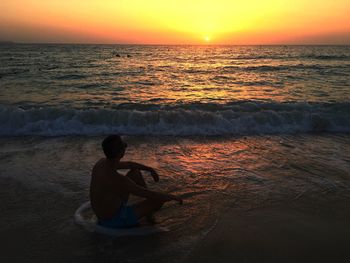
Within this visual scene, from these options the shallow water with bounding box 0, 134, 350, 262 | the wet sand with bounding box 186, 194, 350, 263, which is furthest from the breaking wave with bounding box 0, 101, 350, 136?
the wet sand with bounding box 186, 194, 350, 263

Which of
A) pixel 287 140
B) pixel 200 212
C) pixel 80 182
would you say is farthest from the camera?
pixel 287 140

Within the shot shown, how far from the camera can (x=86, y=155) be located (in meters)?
7.48

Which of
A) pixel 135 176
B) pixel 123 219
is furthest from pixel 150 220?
pixel 135 176

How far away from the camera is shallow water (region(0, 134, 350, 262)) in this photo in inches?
155

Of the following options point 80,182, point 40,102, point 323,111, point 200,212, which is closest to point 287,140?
point 323,111

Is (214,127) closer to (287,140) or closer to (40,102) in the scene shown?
(287,140)

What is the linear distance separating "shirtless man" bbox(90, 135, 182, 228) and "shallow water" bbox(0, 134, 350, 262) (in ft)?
0.88

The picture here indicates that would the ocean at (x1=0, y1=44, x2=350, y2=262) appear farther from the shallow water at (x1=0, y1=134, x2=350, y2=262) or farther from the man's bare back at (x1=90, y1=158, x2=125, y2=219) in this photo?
the man's bare back at (x1=90, y1=158, x2=125, y2=219)

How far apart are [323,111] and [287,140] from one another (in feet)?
12.4

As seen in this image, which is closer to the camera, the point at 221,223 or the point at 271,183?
the point at 221,223

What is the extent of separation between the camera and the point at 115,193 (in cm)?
Answer: 398

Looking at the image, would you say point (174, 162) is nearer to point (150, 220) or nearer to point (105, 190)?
point (150, 220)

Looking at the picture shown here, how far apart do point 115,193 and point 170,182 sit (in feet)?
6.77

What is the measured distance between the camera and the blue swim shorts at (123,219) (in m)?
4.16
